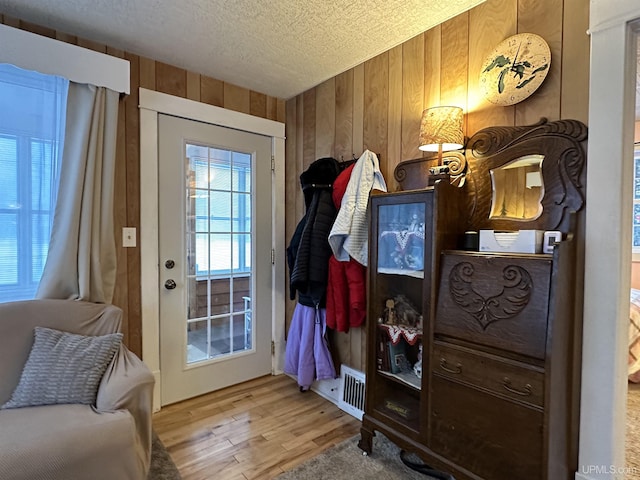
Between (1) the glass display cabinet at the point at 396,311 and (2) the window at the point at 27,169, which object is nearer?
(1) the glass display cabinet at the point at 396,311

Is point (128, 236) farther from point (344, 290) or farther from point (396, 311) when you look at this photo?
point (396, 311)

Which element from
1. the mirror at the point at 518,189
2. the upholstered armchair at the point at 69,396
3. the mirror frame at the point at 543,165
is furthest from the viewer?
the mirror at the point at 518,189

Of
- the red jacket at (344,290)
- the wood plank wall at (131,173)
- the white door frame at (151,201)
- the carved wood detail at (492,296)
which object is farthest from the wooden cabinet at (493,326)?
the wood plank wall at (131,173)

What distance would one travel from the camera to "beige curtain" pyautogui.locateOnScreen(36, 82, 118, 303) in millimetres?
1900

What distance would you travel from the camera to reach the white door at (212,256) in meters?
2.41

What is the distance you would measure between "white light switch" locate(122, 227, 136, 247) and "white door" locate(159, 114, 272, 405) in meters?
0.17

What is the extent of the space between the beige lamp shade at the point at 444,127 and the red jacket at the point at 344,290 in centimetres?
70

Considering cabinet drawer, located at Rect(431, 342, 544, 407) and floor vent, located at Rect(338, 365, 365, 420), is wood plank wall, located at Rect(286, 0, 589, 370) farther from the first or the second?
cabinet drawer, located at Rect(431, 342, 544, 407)

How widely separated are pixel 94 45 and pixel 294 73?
1.26 m

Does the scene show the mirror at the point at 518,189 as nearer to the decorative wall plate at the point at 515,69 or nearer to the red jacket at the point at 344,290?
the decorative wall plate at the point at 515,69

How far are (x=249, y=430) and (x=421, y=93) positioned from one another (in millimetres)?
2270

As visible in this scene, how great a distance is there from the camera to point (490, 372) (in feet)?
4.45

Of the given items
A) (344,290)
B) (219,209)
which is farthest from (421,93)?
(219,209)

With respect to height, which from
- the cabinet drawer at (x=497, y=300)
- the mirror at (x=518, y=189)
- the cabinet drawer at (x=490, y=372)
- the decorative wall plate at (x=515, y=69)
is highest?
the decorative wall plate at (x=515, y=69)
